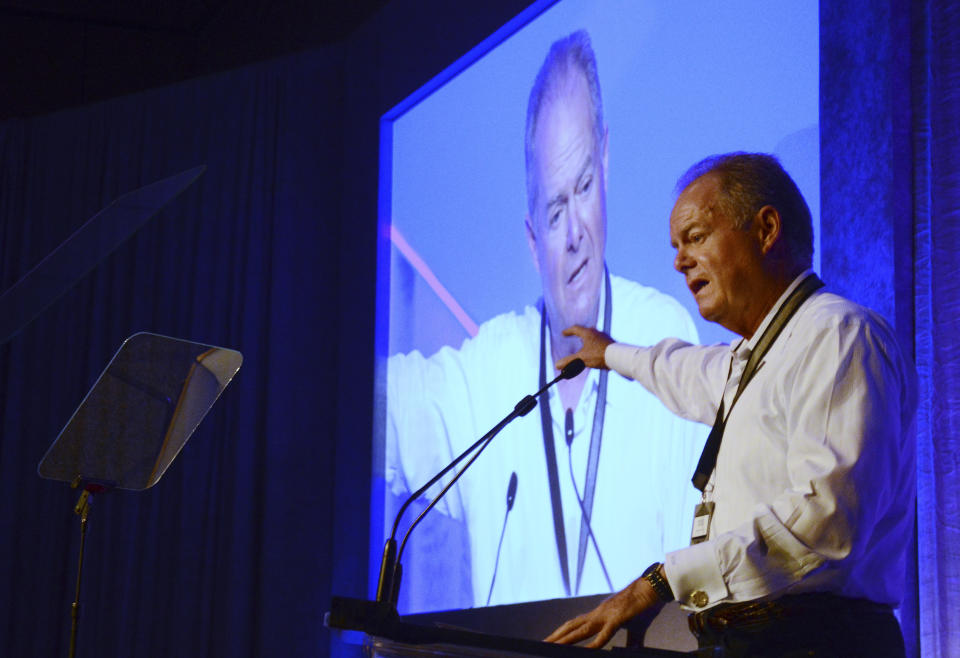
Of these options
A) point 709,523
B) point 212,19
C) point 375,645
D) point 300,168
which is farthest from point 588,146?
point 212,19

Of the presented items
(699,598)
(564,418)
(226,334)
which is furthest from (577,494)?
(226,334)

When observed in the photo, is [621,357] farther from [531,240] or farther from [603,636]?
[603,636]

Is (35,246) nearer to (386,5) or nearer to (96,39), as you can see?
(96,39)

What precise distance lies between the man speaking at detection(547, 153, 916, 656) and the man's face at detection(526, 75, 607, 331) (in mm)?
1111

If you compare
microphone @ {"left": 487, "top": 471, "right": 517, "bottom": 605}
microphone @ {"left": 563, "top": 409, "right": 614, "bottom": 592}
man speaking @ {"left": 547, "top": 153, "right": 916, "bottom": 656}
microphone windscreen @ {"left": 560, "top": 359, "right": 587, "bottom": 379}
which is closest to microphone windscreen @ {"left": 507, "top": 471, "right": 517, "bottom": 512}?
microphone @ {"left": 487, "top": 471, "right": 517, "bottom": 605}

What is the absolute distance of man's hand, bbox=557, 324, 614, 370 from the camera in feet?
10.3

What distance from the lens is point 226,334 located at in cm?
565

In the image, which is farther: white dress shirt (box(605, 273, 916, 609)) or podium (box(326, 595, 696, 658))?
white dress shirt (box(605, 273, 916, 609))

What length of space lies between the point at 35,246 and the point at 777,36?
4.51m

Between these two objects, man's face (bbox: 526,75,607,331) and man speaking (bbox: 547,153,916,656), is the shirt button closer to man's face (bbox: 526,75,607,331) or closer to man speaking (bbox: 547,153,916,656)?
man speaking (bbox: 547,153,916,656)

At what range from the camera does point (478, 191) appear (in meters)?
4.16

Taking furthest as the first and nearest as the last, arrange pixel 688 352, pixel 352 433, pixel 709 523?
pixel 352 433, pixel 688 352, pixel 709 523

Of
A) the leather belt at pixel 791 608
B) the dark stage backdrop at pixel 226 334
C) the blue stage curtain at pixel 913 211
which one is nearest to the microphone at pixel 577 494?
the blue stage curtain at pixel 913 211

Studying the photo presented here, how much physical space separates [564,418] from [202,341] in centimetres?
277
